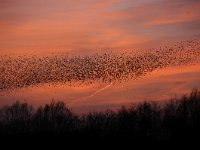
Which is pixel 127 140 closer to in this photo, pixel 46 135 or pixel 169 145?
pixel 169 145

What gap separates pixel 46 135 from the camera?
86.1 m

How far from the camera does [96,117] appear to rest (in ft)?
297

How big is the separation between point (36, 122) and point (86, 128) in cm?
1678

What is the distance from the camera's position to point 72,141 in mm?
76188

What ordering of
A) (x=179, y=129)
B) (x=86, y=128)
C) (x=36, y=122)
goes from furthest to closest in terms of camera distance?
(x=36, y=122), (x=86, y=128), (x=179, y=129)

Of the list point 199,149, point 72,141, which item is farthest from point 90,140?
point 199,149

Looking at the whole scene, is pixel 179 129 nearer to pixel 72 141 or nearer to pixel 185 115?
pixel 185 115

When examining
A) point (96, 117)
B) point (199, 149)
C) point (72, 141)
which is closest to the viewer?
point (199, 149)

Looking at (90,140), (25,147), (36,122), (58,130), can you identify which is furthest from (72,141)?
(36,122)

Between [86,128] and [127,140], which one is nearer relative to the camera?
[127,140]

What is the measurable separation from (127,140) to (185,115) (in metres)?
10.4

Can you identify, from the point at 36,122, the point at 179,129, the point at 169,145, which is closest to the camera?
the point at 169,145

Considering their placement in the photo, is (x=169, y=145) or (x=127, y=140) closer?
(x=169, y=145)

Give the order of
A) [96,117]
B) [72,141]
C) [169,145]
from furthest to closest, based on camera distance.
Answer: [96,117] → [72,141] → [169,145]
